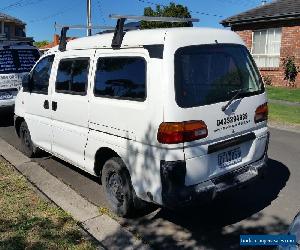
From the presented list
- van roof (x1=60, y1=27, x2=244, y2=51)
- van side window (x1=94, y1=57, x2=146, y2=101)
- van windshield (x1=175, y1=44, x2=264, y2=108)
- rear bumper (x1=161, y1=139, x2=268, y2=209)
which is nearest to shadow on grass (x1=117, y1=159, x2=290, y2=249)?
rear bumper (x1=161, y1=139, x2=268, y2=209)

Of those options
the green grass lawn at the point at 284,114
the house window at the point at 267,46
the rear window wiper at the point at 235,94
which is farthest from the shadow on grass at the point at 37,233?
the house window at the point at 267,46

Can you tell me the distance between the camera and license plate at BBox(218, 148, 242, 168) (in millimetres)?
4512

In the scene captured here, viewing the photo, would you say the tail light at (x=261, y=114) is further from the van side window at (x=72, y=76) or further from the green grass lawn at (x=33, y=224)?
the green grass lawn at (x=33, y=224)

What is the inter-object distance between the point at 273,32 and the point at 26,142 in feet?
49.8

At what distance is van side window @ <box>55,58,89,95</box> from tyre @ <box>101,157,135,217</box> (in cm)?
106

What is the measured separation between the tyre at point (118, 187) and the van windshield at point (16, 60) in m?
6.27

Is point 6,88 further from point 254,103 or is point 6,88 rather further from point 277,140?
point 254,103

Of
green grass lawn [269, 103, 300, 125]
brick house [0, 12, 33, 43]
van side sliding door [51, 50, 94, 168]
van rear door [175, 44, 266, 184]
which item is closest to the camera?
van rear door [175, 44, 266, 184]

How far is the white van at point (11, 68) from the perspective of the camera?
1038 cm

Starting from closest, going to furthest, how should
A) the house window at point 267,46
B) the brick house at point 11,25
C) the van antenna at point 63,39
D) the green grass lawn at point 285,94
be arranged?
the van antenna at point 63,39, the green grass lawn at point 285,94, the house window at point 267,46, the brick house at point 11,25

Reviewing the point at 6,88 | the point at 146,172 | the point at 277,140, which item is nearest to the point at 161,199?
the point at 146,172

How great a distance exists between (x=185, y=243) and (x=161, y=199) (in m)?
0.59

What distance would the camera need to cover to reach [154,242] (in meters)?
4.45

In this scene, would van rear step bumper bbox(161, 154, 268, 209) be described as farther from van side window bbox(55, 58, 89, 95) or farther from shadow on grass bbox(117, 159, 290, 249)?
van side window bbox(55, 58, 89, 95)
